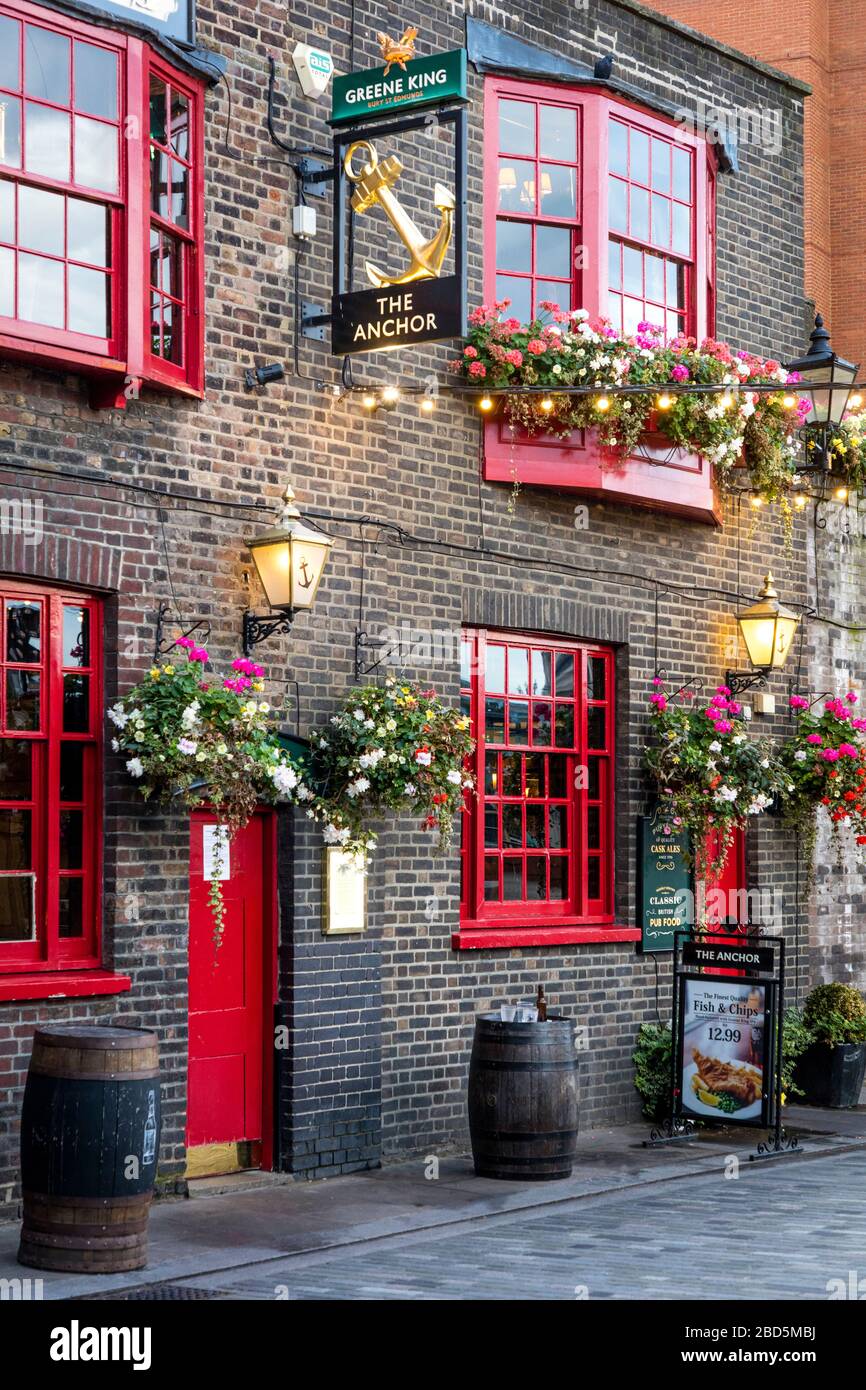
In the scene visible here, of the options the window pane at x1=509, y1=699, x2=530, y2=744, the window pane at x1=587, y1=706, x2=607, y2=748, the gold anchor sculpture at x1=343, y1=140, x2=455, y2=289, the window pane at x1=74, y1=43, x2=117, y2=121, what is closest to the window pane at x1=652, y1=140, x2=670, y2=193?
the gold anchor sculpture at x1=343, y1=140, x2=455, y2=289

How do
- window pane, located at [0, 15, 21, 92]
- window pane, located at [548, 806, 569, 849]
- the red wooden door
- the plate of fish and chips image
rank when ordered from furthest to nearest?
1. window pane, located at [548, 806, 569, 849]
2. the plate of fish and chips image
3. the red wooden door
4. window pane, located at [0, 15, 21, 92]

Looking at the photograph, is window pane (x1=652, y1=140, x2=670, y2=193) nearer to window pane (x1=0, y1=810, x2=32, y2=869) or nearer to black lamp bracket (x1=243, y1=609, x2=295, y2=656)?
black lamp bracket (x1=243, y1=609, x2=295, y2=656)

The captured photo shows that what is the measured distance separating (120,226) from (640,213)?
4.88 meters

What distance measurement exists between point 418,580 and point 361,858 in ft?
6.42

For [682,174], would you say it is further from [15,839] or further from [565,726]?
[15,839]

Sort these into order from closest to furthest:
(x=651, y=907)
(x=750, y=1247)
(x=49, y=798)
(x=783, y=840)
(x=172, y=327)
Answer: (x=750, y=1247) → (x=49, y=798) → (x=172, y=327) → (x=651, y=907) → (x=783, y=840)

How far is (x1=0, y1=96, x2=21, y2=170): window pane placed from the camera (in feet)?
29.7

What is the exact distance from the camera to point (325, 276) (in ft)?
36.0

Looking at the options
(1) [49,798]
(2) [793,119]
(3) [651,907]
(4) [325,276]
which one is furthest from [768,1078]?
(2) [793,119]

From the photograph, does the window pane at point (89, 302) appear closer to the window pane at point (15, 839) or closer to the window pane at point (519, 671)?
the window pane at point (15, 839)

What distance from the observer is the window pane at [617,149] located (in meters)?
12.8

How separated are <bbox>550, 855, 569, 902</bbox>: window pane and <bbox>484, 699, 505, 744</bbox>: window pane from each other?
1059mm

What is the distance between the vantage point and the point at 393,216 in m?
10.7

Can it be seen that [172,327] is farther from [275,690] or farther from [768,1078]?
[768,1078]
